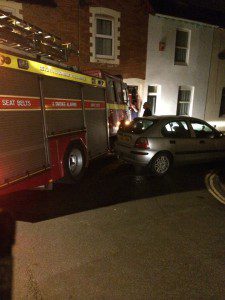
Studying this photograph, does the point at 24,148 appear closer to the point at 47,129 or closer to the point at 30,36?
the point at 47,129

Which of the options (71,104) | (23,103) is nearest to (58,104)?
(71,104)

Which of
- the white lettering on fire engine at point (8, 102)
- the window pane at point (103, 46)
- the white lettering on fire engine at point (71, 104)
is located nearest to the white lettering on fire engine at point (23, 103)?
the white lettering on fire engine at point (8, 102)

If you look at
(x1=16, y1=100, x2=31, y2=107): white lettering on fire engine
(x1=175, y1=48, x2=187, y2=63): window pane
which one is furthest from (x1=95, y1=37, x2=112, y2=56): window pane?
(x1=16, y1=100, x2=31, y2=107): white lettering on fire engine

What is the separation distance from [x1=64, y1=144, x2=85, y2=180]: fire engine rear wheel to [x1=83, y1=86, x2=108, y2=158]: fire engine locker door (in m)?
0.55

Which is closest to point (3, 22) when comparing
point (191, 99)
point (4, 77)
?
point (4, 77)

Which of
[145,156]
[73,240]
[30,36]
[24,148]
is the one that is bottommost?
[73,240]

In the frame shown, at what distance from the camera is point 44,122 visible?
212 inches

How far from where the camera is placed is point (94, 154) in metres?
7.86

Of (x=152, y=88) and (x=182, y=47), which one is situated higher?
(x=182, y=47)

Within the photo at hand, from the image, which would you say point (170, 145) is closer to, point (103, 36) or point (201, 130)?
point (201, 130)

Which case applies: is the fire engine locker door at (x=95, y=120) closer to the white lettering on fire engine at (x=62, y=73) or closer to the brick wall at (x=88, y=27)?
the white lettering on fire engine at (x=62, y=73)

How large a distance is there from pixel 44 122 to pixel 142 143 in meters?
2.73

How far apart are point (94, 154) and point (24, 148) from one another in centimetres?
315

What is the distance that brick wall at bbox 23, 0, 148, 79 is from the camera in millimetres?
11852
